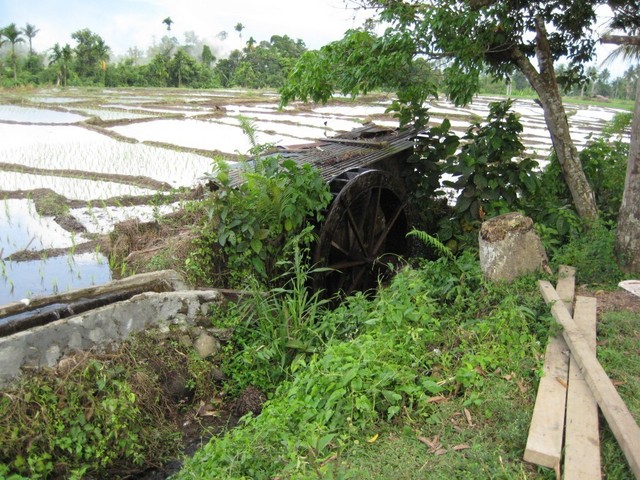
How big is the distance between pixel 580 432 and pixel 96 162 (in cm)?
864

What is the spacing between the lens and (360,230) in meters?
6.86

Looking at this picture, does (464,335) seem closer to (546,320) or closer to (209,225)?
(546,320)

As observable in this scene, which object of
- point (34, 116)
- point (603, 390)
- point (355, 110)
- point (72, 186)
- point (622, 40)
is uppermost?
point (622, 40)

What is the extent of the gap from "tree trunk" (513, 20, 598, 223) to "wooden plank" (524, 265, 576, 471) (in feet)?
11.5

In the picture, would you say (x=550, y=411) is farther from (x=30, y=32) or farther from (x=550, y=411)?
(x=30, y=32)

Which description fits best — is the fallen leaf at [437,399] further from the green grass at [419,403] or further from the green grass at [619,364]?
the green grass at [619,364]

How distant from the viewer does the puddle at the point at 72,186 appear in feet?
25.2

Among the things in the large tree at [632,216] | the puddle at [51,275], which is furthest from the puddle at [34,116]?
the large tree at [632,216]

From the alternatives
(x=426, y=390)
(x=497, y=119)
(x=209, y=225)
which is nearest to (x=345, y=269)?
(x=209, y=225)

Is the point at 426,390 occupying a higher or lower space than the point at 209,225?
lower

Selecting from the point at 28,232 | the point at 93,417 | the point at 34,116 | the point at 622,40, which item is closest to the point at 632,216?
the point at 622,40

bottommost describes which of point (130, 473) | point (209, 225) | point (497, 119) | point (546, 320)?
point (130, 473)

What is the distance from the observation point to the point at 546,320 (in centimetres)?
401

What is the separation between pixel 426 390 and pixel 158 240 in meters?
3.52
